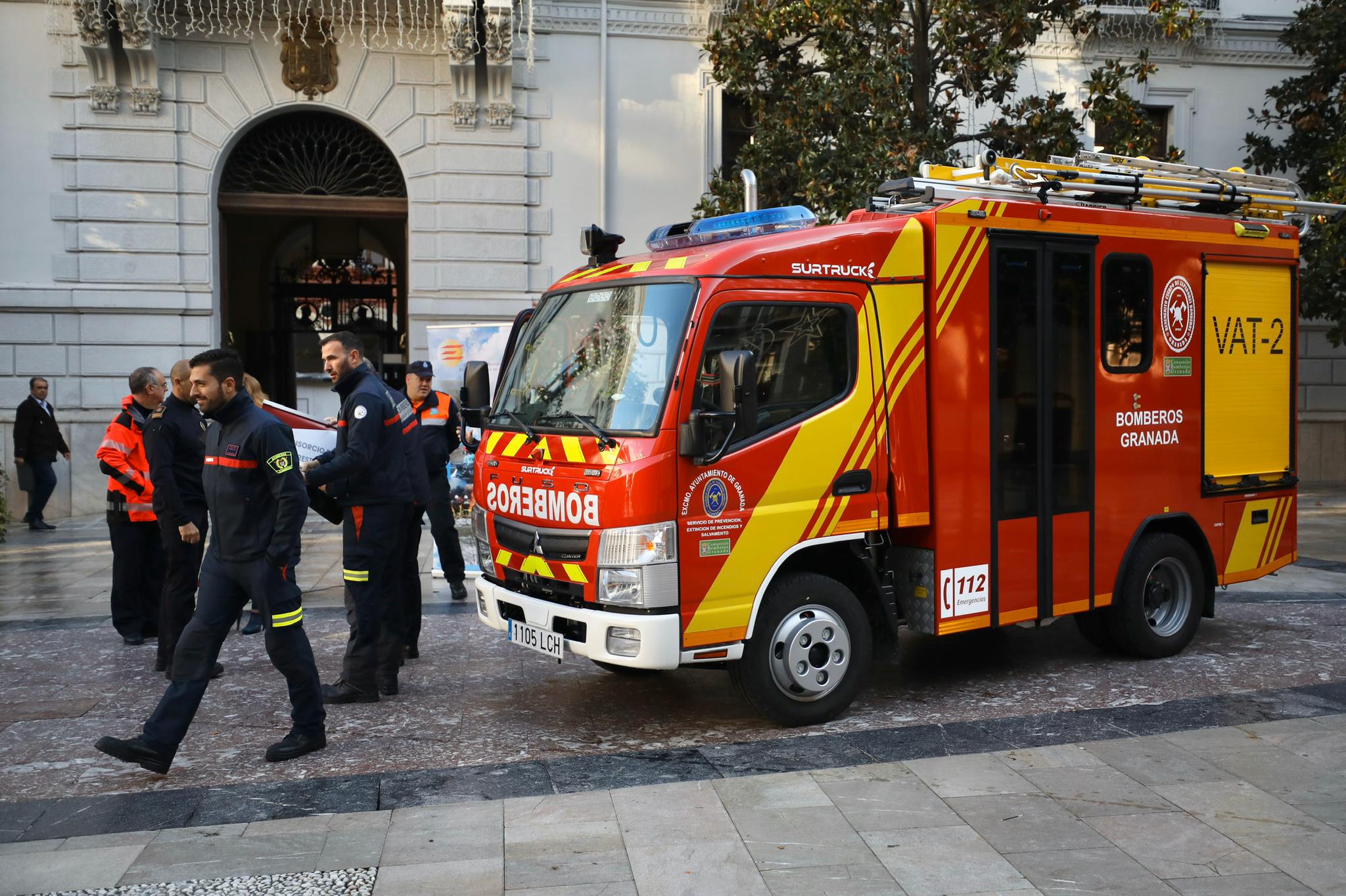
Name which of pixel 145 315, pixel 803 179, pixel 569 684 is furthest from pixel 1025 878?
pixel 145 315

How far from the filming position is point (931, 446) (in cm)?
635

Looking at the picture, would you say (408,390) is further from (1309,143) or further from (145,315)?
(1309,143)

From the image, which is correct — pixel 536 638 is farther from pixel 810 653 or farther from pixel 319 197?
pixel 319 197

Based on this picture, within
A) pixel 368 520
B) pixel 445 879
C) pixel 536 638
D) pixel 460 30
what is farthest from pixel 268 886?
pixel 460 30

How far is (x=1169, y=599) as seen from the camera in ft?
25.0

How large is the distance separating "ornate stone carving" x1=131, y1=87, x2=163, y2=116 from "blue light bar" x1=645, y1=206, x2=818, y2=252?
11118mm

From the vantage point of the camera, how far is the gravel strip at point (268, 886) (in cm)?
411

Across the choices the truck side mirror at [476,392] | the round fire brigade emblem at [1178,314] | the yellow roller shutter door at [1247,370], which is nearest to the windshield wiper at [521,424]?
the truck side mirror at [476,392]

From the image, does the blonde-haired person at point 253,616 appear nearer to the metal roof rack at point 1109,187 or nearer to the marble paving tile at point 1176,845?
the metal roof rack at point 1109,187

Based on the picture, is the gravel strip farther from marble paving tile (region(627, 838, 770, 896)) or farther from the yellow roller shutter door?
the yellow roller shutter door

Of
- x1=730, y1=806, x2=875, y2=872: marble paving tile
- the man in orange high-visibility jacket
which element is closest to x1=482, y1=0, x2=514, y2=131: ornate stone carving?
the man in orange high-visibility jacket

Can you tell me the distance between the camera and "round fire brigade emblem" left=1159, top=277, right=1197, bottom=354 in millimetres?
7273

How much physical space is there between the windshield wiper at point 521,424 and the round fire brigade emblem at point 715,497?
999mm

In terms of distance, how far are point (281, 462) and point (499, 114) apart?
11.2m
